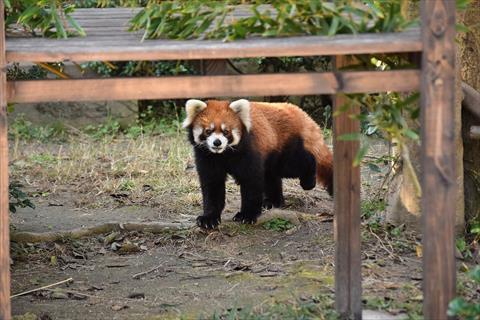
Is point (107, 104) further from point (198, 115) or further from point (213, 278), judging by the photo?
point (213, 278)

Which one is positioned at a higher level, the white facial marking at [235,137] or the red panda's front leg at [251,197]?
the white facial marking at [235,137]

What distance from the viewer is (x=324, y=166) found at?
272 inches

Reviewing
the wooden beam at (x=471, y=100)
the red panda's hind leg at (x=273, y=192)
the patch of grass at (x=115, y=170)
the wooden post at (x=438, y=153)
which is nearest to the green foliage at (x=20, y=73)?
the patch of grass at (x=115, y=170)

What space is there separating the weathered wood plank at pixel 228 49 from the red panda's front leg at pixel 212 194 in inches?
113

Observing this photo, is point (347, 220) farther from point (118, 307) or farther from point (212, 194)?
point (212, 194)

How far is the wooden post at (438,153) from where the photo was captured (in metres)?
3.27

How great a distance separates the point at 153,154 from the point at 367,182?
201 cm

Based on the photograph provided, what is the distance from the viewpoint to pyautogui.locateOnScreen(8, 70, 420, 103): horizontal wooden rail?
3361 millimetres

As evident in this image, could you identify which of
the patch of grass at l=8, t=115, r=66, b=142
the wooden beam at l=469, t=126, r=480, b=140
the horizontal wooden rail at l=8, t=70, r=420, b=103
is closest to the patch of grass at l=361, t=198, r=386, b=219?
the wooden beam at l=469, t=126, r=480, b=140

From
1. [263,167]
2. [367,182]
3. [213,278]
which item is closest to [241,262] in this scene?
[213,278]

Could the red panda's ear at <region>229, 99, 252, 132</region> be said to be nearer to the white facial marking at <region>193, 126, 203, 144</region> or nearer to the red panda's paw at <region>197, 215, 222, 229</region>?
the white facial marking at <region>193, 126, 203, 144</region>

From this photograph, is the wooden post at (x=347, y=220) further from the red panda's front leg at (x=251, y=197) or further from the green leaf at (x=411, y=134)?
the red panda's front leg at (x=251, y=197)

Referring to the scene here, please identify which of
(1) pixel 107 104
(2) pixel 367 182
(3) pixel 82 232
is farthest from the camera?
(1) pixel 107 104

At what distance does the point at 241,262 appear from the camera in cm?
534
